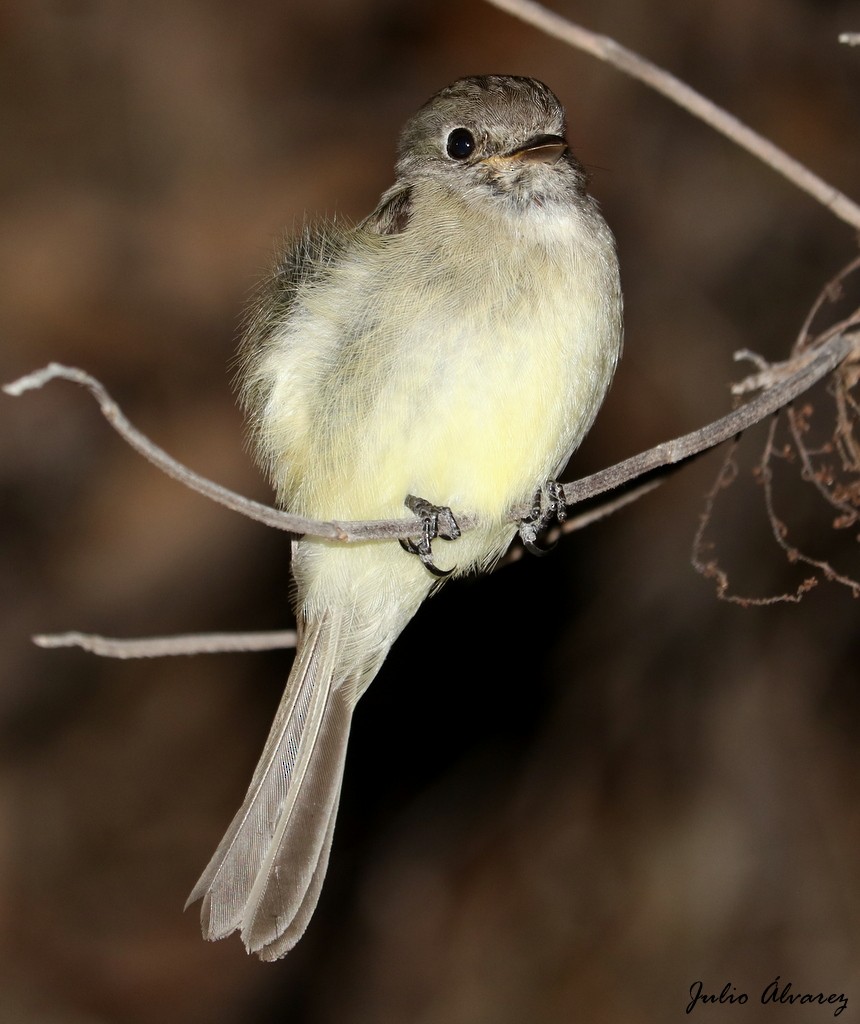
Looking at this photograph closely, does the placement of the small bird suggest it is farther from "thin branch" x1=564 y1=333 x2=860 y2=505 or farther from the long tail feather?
"thin branch" x1=564 y1=333 x2=860 y2=505

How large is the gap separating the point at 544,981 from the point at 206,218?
402 cm

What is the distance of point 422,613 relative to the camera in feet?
17.6

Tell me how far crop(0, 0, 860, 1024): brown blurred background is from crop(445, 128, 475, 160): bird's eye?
2.35m

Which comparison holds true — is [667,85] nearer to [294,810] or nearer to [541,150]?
[541,150]

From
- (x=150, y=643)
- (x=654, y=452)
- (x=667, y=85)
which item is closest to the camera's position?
(x=667, y=85)

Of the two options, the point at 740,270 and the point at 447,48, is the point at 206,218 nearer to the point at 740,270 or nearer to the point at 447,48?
the point at 447,48

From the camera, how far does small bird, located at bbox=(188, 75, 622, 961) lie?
254 centimetres

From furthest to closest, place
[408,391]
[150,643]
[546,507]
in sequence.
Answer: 1. [546,507]
2. [408,391]
3. [150,643]

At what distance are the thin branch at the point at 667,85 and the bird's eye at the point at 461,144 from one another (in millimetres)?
1024

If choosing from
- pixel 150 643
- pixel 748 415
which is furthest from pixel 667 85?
pixel 150 643

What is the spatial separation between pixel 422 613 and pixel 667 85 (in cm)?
373

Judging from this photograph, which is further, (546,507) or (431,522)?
(546,507)

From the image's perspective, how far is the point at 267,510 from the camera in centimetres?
185

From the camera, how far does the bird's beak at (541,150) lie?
8.98ft
